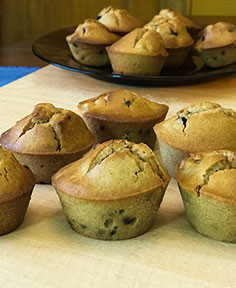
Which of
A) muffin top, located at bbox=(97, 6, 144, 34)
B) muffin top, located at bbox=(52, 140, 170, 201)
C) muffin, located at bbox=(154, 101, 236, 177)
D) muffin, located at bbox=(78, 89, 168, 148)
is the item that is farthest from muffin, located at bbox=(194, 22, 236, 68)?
muffin top, located at bbox=(52, 140, 170, 201)

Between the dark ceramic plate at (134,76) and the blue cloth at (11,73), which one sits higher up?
the dark ceramic plate at (134,76)

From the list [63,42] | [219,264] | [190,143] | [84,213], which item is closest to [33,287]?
[84,213]

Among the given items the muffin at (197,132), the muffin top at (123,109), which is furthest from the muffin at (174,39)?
the muffin at (197,132)

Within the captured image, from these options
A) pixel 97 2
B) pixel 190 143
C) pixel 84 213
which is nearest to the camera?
pixel 84 213

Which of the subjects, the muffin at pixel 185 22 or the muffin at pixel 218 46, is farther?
the muffin at pixel 185 22

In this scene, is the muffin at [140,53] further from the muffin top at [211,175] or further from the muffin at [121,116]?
the muffin top at [211,175]

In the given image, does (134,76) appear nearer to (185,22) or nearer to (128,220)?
(185,22)

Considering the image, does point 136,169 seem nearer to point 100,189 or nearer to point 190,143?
point 100,189

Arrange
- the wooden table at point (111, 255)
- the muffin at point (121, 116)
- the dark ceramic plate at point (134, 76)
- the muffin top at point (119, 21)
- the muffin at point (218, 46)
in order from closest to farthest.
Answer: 1. the wooden table at point (111, 255)
2. the muffin at point (121, 116)
3. the dark ceramic plate at point (134, 76)
4. the muffin at point (218, 46)
5. the muffin top at point (119, 21)

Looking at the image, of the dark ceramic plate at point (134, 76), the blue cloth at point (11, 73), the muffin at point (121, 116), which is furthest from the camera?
the blue cloth at point (11, 73)
